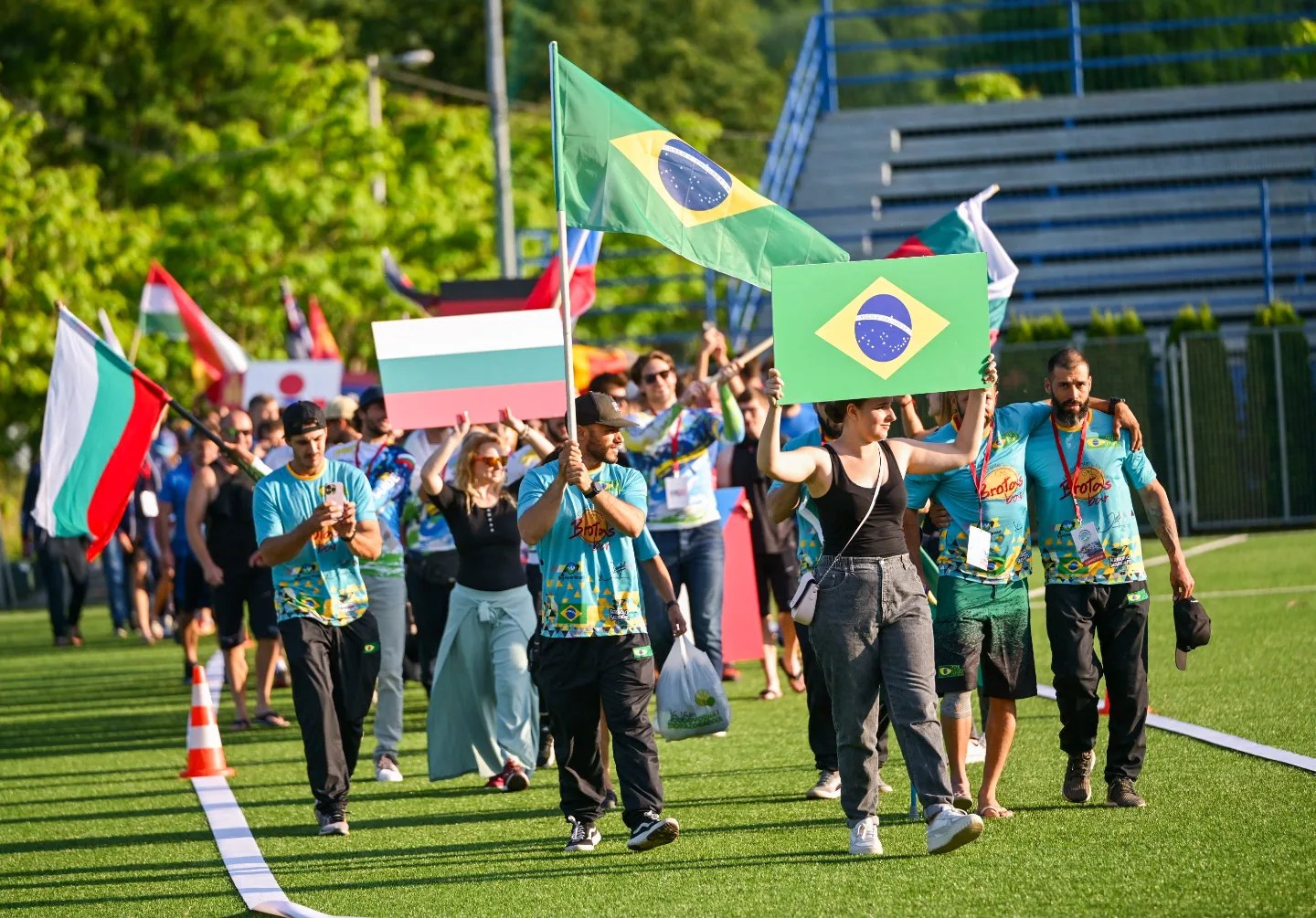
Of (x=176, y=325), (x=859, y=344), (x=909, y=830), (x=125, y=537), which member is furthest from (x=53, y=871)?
(x=176, y=325)

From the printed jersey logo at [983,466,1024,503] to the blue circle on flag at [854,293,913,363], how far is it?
1.02 meters

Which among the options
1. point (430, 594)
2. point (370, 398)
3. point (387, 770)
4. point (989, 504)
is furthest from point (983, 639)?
point (370, 398)

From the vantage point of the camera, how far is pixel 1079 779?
8.41 metres

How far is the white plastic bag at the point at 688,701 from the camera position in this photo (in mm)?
8461

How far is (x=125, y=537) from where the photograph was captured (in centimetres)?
1995

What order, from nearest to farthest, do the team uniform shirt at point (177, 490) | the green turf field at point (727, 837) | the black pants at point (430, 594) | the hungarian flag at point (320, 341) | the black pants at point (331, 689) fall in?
the green turf field at point (727, 837)
the black pants at point (331, 689)
the black pants at point (430, 594)
the team uniform shirt at point (177, 490)
the hungarian flag at point (320, 341)

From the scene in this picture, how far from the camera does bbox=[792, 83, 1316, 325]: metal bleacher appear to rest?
27.3m

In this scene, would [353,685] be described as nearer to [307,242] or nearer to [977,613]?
[977,613]

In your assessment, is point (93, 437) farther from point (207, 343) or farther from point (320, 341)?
point (320, 341)

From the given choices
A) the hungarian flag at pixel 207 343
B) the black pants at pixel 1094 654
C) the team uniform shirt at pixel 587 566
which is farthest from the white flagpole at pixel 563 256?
the hungarian flag at pixel 207 343

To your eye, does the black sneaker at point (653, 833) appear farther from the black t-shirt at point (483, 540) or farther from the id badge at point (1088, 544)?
the black t-shirt at point (483, 540)

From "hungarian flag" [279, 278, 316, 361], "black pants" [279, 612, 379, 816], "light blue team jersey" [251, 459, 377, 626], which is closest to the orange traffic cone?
"black pants" [279, 612, 379, 816]

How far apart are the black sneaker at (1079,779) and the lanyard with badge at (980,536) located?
957 millimetres

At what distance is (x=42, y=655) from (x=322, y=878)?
1298 centimetres
